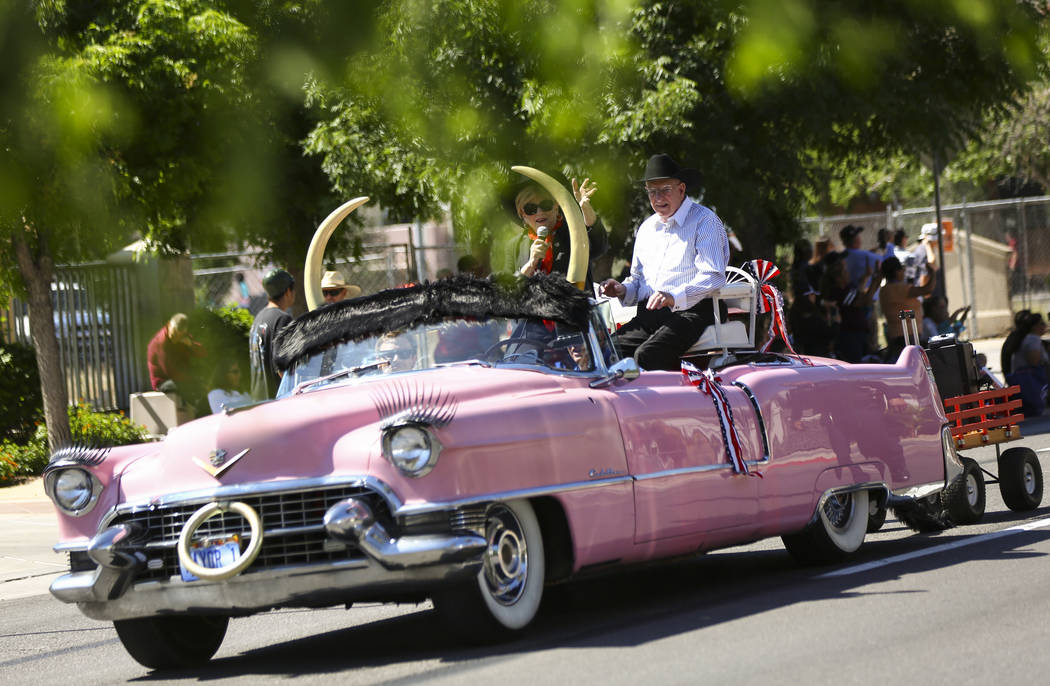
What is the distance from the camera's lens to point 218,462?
6.59m

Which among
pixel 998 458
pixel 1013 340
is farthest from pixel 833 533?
pixel 1013 340

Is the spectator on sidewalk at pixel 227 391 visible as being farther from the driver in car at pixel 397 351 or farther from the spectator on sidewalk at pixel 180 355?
the driver in car at pixel 397 351

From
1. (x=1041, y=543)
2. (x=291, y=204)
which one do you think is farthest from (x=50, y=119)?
(x=1041, y=543)

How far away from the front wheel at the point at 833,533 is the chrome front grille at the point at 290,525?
315 cm

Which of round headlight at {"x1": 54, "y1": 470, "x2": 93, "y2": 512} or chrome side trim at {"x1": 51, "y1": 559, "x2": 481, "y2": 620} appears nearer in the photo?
chrome side trim at {"x1": 51, "y1": 559, "x2": 481, "y2": 620}

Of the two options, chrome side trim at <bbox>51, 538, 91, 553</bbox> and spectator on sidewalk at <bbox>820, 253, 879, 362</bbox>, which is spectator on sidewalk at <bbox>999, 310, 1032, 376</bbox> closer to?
spectator on sidewalk at <bbox>820, 253, 879, 362</bbox>

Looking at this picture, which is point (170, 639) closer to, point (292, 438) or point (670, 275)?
point (292, 438)

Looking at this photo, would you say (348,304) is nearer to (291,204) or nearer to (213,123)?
(213,123)

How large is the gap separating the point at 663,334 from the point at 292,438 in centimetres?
291

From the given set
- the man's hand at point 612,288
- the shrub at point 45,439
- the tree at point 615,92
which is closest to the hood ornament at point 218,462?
the man's hand at point 612,288

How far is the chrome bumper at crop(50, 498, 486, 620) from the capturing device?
245 inches

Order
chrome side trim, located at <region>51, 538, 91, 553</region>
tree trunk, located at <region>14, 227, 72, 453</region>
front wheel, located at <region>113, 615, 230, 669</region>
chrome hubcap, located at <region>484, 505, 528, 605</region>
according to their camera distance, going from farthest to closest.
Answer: tree trunk, located at <region>14, 227, 72, 453</region> < front wheel, located at <region>113, 615, 230, 669</region> < chrome side trim, located at <region>51, 538, 91, 553</region> < chrome hubcap, located at <region>484, 505, 528, 605</region>

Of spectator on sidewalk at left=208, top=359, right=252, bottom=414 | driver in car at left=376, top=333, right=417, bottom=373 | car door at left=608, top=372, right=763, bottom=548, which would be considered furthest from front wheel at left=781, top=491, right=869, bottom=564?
spectator on sidewalk at left=208, top=359, right=252, bottom=414

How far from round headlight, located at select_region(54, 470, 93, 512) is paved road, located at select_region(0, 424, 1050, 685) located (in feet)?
2.68
